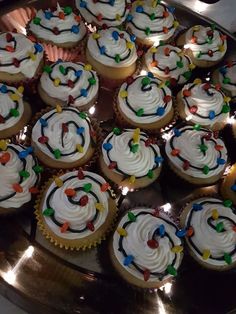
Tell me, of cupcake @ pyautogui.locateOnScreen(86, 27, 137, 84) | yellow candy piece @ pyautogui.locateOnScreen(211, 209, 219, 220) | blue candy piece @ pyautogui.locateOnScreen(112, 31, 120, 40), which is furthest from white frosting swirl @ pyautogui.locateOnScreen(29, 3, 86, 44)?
yellow candy piece @ pyautogui.locateOnScreen(211, 209, 219, 220)

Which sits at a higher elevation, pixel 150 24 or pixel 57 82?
pixel 150 24

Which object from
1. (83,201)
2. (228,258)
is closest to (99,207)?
(83,201)

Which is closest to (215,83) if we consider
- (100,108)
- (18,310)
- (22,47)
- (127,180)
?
(100,108)

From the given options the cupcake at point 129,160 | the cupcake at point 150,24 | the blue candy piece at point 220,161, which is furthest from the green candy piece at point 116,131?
the cupcake at point 150,24

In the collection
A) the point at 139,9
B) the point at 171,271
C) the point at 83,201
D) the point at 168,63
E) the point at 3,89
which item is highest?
the point at 139,9

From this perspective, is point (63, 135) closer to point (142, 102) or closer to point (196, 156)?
point (142, 102)

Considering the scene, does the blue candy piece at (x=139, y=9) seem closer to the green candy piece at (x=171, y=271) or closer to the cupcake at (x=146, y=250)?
the cupcake at (x=146, y=250)
